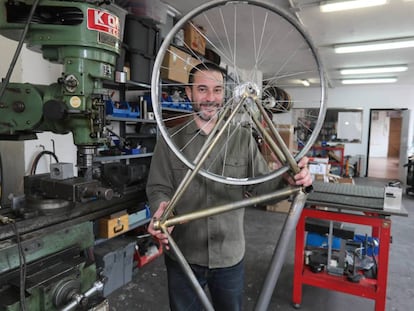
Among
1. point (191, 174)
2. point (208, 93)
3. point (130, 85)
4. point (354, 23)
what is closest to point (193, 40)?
point (130, 85)

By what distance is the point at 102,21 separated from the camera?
82 centimetres

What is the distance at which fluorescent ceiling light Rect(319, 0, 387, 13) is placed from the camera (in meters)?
2.61

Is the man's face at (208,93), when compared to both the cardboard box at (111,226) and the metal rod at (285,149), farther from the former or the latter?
the cardboard box at (111,226)

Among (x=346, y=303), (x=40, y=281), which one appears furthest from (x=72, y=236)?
(x=346, y=303)

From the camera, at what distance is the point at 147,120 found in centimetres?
242

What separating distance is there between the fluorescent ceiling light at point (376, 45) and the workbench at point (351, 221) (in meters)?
2.82

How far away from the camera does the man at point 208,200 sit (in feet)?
3.51

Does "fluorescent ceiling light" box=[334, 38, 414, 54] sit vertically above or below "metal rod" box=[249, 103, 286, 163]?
above

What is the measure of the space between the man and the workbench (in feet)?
2.87

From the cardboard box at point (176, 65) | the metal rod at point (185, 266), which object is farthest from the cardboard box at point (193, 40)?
the metal rod at point (185, 266)

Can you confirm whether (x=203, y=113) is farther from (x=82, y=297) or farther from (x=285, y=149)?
(x=82, y=297)

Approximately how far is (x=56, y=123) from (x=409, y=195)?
615cm

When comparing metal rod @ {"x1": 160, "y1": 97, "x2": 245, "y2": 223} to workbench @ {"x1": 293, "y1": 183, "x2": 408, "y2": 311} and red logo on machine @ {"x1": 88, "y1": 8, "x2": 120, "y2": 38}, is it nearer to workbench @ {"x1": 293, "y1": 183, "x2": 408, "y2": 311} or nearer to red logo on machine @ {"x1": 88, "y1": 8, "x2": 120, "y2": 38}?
red logo on machine @ {"x1": 88, "y1": 8, "x2": 120, "y2": 38}

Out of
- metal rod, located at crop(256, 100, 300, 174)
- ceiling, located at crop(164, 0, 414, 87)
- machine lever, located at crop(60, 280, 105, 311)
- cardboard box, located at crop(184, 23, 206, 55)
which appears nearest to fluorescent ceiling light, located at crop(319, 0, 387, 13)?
ceiling, located at crop(164, 0, 414, 87)
